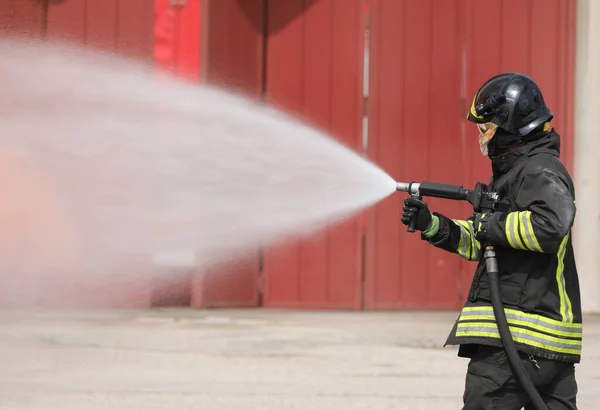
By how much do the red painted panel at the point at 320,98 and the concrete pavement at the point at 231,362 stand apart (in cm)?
57

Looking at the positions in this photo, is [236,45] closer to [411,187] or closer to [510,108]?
[411,187]

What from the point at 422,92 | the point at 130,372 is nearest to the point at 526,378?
the point at 130,372

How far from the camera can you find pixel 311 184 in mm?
9812

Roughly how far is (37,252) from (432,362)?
14.6ft

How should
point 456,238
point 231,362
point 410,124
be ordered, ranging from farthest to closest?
1. point 410,124
2. point 231,362
3. point 456,238

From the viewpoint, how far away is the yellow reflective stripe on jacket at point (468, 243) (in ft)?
11.4

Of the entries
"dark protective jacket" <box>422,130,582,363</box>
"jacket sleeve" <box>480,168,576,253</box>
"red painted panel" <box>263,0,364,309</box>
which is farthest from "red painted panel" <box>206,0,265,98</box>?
"jacket sleeve" <box>480,168,576,253</box>

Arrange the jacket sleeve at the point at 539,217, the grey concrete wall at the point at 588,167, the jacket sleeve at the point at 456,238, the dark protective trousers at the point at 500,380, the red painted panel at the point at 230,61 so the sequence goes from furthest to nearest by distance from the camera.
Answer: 1. the grey concrete wall at the point at 588,167
2. the red painted panel at the point at 230,61
3. the jacket sleeve at the point at 456,238
4. the dark protective trousers at the point at 500,380
5. the jacket sleeve at the point at 539,217

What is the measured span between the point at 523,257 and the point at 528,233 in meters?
0.18

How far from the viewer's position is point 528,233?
310cm

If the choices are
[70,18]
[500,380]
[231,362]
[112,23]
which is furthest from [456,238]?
[70,18]

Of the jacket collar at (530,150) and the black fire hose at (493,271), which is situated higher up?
the jacket collar at (530,150)

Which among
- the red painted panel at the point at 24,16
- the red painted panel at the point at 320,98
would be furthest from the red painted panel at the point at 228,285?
the red painted panel at the point at 24,16

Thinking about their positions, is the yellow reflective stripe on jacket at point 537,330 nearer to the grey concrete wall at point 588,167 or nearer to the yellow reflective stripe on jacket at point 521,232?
the yellow reflective stripe on jacket at point 521,232
